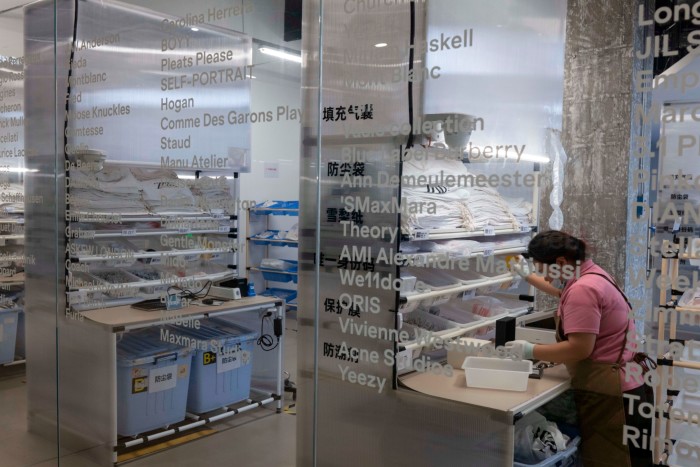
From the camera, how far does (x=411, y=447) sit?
231cm

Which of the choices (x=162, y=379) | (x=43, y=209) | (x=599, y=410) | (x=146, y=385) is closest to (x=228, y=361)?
(x=162, y=379)

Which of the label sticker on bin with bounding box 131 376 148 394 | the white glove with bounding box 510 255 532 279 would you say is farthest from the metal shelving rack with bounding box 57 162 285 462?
the white glove with bounding box 510 255 532 279

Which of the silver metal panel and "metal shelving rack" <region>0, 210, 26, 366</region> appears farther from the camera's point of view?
"metal shelving rack" <region>0, 210, 26, 366</region>

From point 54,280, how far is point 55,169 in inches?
26.3

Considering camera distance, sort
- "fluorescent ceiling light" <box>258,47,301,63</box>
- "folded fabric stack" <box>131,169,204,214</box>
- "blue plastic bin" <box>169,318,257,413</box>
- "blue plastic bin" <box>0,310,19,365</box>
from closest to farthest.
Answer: "fluorescent ceiling light" <box>258,47,301,63</box> < "folded fabric stack" <box>131,169,204,214</box> < "blue plastic bin" <box>169,318,257,413</box> < "blue plastic bin" <box>0,310,19,365</box>

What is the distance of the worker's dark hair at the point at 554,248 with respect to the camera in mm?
1831

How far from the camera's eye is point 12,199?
4.19 metres

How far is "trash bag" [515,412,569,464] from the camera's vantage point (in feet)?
6.73

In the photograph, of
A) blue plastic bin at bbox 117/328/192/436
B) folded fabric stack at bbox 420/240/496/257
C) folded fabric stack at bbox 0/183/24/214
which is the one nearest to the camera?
folded fabric stack at bbox 420/240/496/257

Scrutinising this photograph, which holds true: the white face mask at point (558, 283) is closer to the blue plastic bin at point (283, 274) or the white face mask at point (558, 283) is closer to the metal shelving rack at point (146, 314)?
the blue plastic bin at point (283, 274)

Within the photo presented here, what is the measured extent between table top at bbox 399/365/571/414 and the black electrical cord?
4.07 ft

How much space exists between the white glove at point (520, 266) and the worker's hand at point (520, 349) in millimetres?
265

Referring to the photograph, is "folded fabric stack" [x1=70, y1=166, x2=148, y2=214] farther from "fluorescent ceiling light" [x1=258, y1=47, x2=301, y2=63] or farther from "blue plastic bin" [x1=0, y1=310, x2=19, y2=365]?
"blue plastic bin" [x1=0, y1=310, x2=19, y2=365]

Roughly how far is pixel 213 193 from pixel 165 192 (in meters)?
0.38
